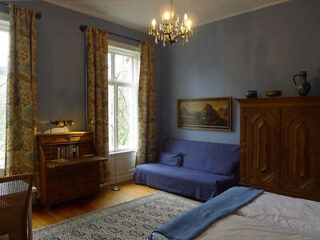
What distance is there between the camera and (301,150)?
335 cm

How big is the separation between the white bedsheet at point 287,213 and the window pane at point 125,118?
3223 millimetres

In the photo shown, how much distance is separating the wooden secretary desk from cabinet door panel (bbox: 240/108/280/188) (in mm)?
2276

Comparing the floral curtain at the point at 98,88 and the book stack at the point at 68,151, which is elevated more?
the floral curtain at the point at 98,88

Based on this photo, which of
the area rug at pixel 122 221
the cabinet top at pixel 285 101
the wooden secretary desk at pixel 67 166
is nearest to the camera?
the area rug at pixel 122 221

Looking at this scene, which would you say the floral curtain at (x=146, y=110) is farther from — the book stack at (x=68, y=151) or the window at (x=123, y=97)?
the book stack at (x=68, y=151)

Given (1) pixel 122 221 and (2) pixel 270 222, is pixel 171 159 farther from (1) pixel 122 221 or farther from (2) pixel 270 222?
(2) pixel 270 222

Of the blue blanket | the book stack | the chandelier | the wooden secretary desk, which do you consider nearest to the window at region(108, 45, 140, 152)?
the wooden secretary desk

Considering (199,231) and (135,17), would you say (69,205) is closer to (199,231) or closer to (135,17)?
(199,231)

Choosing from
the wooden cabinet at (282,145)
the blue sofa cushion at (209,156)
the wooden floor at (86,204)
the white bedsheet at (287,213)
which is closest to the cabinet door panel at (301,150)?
the wooden cabinet at (282,145)

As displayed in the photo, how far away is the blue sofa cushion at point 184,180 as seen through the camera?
3.76 metres

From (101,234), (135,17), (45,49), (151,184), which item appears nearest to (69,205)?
(101,234)

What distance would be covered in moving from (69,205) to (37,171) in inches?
27.5

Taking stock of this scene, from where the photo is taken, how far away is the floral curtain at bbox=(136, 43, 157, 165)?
16.9ft

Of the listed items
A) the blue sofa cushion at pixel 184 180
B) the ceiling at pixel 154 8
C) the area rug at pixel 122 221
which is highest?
the ceiling at pixel 154 8
